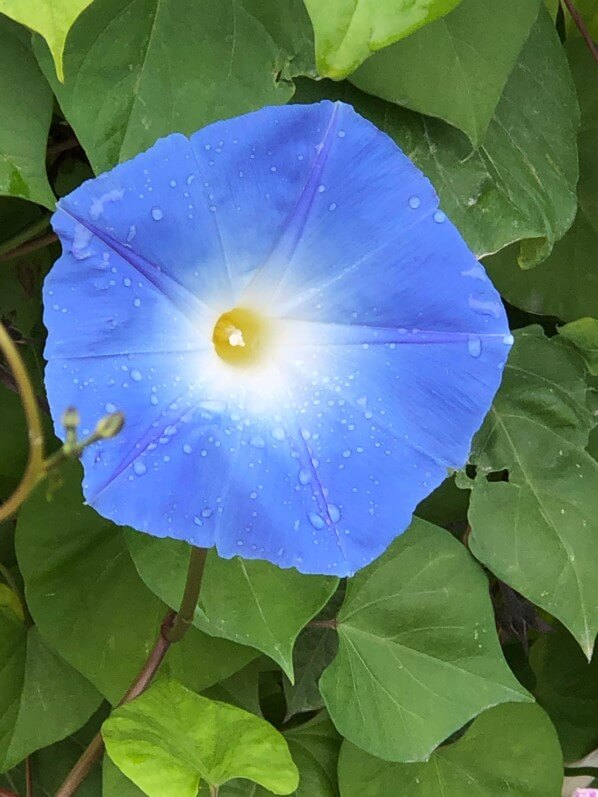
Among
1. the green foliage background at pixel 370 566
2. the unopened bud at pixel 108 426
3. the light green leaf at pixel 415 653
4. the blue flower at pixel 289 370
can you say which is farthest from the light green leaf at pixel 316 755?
the unopened bud at pixel 108 426

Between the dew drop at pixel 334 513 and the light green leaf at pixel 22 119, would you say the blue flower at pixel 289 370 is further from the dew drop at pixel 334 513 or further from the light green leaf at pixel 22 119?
the light green leaf at pixel 22 119

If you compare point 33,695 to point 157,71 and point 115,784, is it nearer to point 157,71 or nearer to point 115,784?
point 115,784

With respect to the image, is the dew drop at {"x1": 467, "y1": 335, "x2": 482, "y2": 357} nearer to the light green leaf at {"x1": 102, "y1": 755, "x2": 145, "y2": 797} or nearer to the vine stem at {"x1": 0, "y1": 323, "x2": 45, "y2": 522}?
the vine stem at {"x1": 0, "y1": 323, "x2": 45, "y2": 522}

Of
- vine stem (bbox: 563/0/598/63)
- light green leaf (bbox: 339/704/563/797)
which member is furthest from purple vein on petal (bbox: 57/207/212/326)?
light green leaf (bbox: 339/704/563/797)

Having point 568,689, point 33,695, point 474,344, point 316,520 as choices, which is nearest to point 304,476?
point 316,520

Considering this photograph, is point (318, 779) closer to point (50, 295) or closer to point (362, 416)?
point (362, 416)
